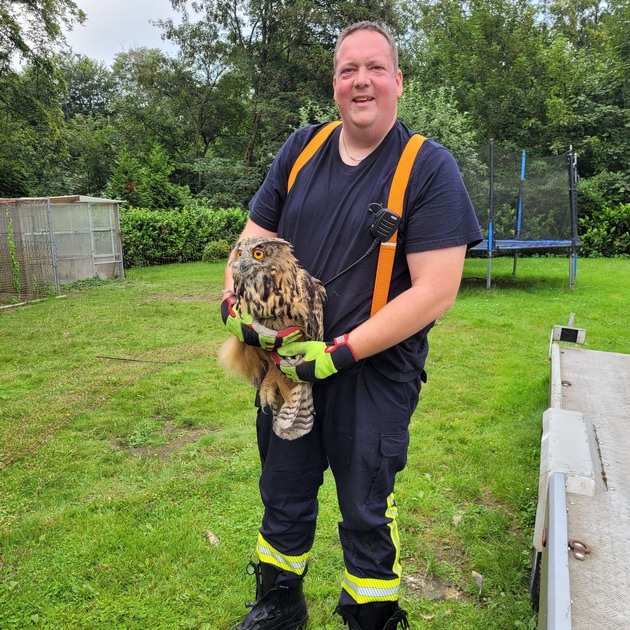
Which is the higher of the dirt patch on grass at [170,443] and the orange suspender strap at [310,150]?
the orange suspender strap at [310,150]

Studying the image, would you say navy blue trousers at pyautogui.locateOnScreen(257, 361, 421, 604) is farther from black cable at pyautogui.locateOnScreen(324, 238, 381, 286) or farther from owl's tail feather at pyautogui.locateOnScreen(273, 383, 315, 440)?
black cable at pyautogui.locateOnScreen(324, 238, 381, 286)

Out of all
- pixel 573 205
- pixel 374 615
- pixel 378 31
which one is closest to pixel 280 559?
pixel 374 615

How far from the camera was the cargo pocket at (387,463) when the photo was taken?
192 cm

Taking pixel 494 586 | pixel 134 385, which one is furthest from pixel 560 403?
pixel 134 385

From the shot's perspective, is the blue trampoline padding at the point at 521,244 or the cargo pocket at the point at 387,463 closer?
the cargo pocket at the point at 387,463

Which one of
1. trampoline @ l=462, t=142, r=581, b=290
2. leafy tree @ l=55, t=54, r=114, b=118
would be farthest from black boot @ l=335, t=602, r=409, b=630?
leafy tree @ l=55, t=54, r=114, b=118

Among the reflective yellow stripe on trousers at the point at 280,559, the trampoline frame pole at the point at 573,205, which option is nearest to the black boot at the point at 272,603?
the reflective yellow stripe on trousers at the point at 280,559

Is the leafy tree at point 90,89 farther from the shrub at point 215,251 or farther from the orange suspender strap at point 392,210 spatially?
the orange suspender strap at point 392,210

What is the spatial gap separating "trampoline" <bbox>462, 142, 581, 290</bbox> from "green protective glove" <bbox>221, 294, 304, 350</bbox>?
33.3 feet

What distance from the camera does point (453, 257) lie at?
1790 mm

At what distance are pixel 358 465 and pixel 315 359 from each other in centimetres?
45

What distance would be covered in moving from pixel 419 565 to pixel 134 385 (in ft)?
13.0

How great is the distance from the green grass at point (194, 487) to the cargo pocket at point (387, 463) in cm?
101

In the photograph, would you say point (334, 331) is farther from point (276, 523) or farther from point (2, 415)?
point (2, 415)
